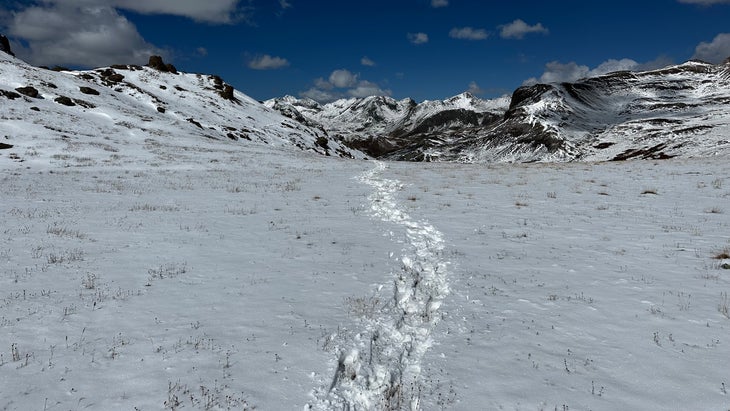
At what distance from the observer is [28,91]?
2103 inches

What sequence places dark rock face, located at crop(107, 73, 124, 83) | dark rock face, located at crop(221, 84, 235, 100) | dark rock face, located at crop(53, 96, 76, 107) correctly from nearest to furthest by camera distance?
dark rock face, located at crop(53, 96, 76, 107), dark rock face, located at crop(107, 73, 124, 83), dark rock face, located at crop(221, 84, 235, 100)

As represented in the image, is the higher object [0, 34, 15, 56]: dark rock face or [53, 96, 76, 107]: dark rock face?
[0, 34, 15, 56]: dark rock face

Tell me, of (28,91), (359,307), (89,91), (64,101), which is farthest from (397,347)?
(89,91)

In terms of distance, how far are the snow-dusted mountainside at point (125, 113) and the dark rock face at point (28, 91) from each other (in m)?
0.04

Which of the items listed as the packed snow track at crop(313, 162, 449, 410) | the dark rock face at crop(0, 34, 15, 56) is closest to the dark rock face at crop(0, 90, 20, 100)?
the dark rock face at crop(0, 34, 15, 56)

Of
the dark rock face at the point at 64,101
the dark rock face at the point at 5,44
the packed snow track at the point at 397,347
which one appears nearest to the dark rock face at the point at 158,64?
the dark rock face at the point at 5,44

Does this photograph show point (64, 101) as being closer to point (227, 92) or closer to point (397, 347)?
point (227, 92)

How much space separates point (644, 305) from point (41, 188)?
1074 inches

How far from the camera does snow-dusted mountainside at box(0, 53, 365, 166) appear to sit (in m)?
41.8

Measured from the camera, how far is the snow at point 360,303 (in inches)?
235

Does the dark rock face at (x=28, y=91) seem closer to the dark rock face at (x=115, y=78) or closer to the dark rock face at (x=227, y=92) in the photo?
the dark rock face at (x=115, y=78)

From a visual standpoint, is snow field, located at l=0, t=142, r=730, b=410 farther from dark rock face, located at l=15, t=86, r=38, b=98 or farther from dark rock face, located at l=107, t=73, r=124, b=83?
dark rock face, located at l=107, t=73, r=124, b=83

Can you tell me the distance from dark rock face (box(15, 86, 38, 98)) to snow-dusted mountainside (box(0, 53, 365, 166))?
0.04 m

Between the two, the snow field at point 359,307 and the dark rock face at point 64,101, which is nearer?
the snow field at point 359,307
